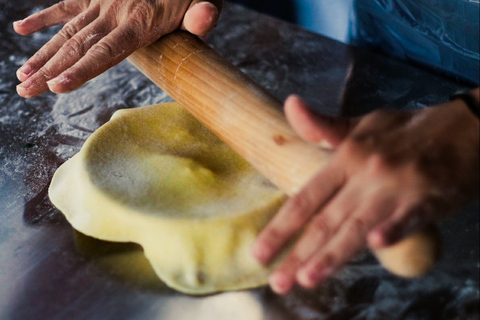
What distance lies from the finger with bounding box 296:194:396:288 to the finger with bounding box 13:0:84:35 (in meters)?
1.22

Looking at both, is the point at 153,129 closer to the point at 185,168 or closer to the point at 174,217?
the point at 185,168

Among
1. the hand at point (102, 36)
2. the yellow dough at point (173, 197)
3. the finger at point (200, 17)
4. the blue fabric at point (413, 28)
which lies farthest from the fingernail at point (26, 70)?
the blue fabric at point (413, 28)

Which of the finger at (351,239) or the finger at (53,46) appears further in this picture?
the finger at (53,46)

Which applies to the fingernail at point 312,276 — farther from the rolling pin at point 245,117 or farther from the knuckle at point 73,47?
the knuckle at point 73,47

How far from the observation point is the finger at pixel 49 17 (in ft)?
5.39

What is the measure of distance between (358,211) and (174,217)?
462 millimetres

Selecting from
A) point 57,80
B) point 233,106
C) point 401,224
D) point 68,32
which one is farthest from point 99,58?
point 401,224

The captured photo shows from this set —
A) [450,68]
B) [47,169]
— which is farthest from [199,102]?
[450,68]

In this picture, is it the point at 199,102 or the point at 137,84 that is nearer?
the point at 199,102

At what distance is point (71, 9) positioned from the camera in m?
1.65

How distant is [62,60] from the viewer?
133 centimetres

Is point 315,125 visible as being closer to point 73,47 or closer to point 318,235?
point 318,235

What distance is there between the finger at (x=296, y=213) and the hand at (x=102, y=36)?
67cm

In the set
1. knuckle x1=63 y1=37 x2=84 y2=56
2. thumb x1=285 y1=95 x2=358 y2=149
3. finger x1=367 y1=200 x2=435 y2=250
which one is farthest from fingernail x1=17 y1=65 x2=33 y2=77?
finger x1=367 y1=200 x2=435 y2=250
